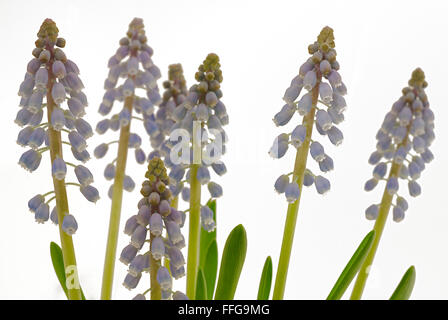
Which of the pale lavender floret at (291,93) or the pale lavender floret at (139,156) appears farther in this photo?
the pale lavender floret at (139,156)

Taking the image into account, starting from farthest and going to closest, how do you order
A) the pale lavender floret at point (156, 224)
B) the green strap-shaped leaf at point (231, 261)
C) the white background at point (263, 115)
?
the white background at point (263, 115), the green strap-shaped leaf at point (231, 261), the pale lavender floret at point (156, 224)

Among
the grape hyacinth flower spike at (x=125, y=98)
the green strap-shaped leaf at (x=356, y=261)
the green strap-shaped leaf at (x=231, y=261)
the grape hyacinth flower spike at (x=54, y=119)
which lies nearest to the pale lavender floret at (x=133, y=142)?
the grape hyacinth flower spike at (x=125, y=98)

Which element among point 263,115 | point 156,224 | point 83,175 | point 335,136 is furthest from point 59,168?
point 263,115

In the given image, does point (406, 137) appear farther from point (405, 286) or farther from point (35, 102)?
point (35, 102)

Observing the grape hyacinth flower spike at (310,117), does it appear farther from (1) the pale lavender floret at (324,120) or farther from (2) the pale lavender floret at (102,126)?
(2) the pale lavender floret at (102,126)

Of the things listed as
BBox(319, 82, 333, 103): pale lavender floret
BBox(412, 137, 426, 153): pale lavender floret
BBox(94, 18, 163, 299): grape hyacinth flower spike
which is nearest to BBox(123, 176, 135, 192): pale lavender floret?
BBox(94, 18, 163, 299): grape hyacinth flower spike
